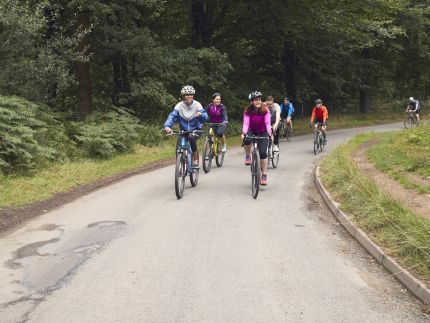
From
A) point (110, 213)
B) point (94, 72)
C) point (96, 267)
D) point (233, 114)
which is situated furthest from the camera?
point (233, 114)

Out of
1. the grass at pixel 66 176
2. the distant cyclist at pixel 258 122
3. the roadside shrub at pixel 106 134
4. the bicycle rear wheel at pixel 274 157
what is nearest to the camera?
the grass at pixel 66 176

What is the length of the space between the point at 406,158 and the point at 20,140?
10.7 meters

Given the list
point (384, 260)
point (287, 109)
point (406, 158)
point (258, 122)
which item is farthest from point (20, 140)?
point (287, 109)

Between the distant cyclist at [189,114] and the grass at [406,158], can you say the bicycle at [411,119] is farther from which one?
the distant cyclist at [189,114]

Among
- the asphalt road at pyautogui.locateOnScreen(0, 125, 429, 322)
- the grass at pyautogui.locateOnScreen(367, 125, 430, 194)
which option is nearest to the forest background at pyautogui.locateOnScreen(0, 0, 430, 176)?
the asphalt road at pyautogui.locateOnScreen(0, 125, 429, 322)

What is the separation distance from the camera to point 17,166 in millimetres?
12086

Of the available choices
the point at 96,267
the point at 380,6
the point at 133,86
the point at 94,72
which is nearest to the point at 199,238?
the point at 96,267

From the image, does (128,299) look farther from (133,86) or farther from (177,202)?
(133,86)

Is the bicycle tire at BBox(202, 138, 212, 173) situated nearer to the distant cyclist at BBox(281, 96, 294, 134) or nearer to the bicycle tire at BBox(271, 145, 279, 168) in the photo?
the bicycle tire at BBox(271, 145, 279, 168)

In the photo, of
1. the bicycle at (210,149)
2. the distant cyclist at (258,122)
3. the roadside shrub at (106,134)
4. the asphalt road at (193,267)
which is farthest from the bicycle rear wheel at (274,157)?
the roadside shrub at (106,134)

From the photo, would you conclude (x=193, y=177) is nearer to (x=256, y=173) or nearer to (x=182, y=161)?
(x=182, y=161)

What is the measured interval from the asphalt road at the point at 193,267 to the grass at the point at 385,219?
1.10 ft

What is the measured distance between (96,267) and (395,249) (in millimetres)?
3808

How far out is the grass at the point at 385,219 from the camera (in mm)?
5762
